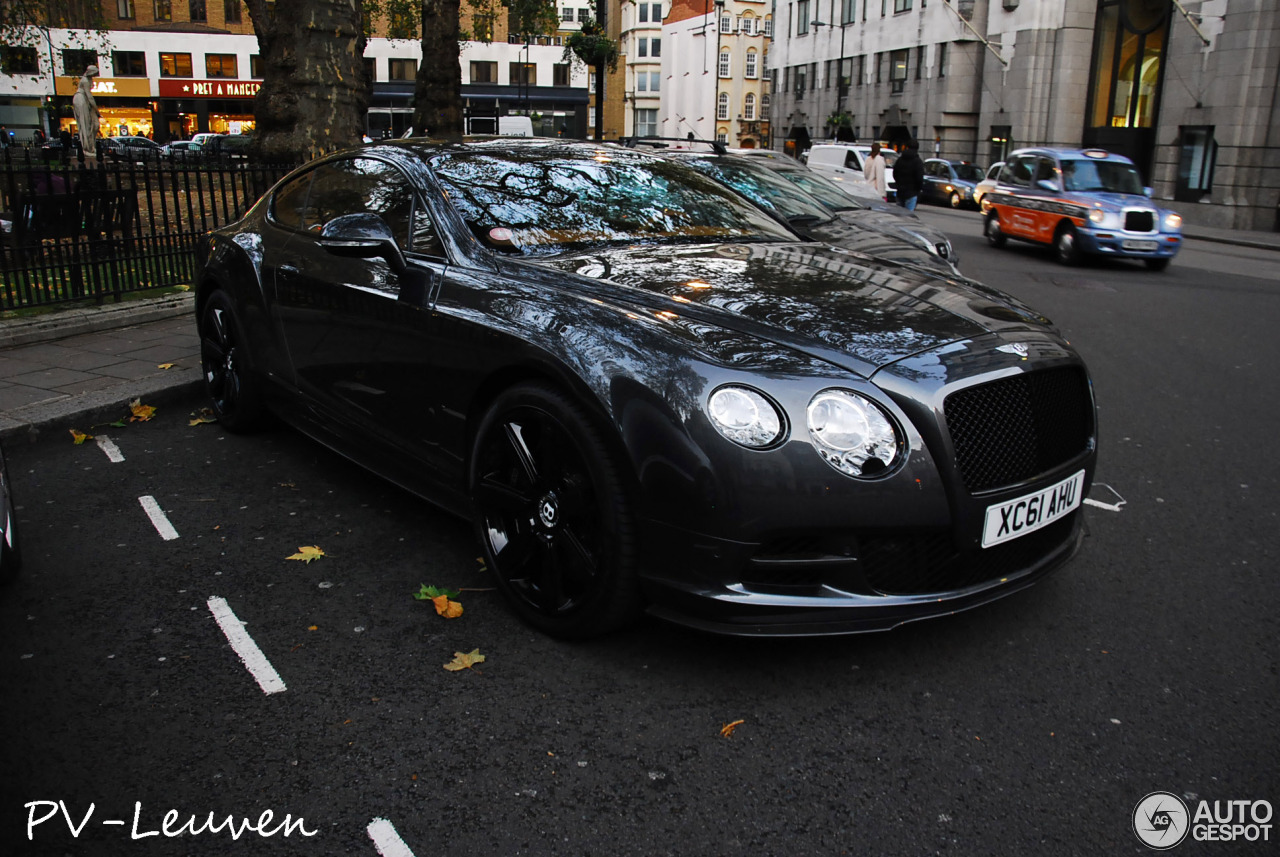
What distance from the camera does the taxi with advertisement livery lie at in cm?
1565

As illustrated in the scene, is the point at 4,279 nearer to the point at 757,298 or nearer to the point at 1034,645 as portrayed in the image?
the point at 757,298

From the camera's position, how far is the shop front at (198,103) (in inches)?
2520

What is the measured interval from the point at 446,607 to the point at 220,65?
70.2m

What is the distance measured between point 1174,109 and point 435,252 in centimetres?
3191

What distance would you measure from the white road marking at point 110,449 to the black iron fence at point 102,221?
245 cm

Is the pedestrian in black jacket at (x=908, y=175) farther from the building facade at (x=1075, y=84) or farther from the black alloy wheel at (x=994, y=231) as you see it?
the building facade at (x=1075, y=84)

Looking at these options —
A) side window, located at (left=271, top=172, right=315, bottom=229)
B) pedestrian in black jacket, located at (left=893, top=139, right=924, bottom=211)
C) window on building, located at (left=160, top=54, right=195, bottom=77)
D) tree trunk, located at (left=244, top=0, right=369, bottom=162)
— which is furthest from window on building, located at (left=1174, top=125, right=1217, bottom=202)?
window on building, located at (left=160, top=54, right=195, bottom=77)

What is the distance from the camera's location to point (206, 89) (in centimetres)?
6425

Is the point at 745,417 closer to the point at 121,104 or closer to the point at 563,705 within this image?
the point at 563,705

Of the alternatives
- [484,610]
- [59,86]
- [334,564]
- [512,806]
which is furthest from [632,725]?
[59,86]

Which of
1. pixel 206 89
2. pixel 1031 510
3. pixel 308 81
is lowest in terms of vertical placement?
pixel 1031 510

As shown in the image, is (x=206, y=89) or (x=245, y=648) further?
(x=206, y=89)

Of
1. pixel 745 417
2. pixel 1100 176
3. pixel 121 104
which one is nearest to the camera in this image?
pixel 745 417

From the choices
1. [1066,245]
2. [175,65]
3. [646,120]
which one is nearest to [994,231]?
[1066,245]
